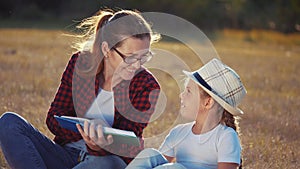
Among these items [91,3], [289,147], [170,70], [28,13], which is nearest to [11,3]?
[28,13]

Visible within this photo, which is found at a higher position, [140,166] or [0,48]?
[140,166]

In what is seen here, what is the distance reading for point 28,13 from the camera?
2703cm

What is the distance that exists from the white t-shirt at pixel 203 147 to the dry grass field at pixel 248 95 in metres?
1.21

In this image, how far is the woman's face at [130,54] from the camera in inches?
176

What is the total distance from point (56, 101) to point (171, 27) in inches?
781

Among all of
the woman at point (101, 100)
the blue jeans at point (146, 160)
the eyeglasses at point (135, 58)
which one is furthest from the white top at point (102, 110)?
the blue jeans at point (146, 160)

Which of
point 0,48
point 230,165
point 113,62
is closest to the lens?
point 230,165

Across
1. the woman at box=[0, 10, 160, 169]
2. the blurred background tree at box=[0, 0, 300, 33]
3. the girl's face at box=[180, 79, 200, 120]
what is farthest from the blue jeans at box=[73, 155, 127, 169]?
the blurred background tree at box=[0, 0, 300, 33]

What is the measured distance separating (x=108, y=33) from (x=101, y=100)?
1.47 ft

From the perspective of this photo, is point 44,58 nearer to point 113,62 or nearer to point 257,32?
point 113,62

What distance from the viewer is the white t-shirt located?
4.05 m

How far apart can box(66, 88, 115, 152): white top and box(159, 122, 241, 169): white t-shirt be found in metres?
0.43

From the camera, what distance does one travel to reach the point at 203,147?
4211 millimetres

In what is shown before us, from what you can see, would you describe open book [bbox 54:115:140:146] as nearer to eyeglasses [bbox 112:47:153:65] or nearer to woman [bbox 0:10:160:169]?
woman [bbox 0:10:160:169]
